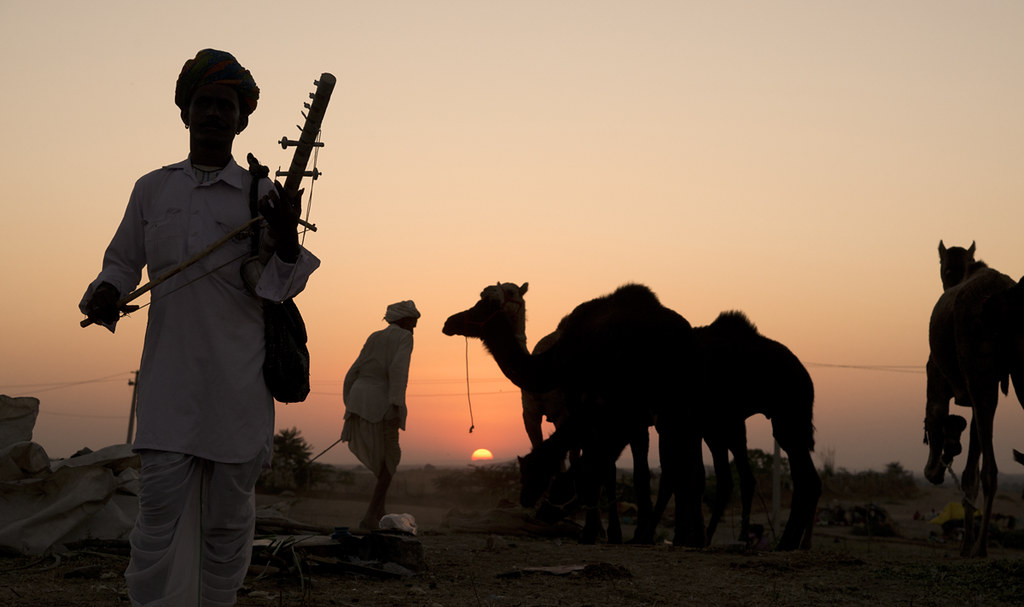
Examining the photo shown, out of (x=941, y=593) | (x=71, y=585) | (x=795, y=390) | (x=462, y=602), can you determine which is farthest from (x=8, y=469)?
(x=795, y=390)

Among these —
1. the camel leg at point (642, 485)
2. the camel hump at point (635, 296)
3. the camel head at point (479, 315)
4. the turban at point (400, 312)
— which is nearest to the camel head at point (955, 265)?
the camel hump at point (635, 296)

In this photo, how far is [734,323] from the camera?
12.9 metres

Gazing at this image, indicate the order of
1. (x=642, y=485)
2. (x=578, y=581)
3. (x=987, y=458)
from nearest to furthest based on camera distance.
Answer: (x=578, y=581) → (x=987, y=458) → (x=642, y=485)

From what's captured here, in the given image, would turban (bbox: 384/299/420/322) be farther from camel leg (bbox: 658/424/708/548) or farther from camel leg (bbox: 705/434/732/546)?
camel leg (bbox: 705/434/732/546)

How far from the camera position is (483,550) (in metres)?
9.72

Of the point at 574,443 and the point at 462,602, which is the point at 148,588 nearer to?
the point at 462,602

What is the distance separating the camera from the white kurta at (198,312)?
13.2 feet

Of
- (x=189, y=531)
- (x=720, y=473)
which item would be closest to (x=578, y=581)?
(x=189, y=531)

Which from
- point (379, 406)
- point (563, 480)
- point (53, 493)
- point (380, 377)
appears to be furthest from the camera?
point (380, 377)

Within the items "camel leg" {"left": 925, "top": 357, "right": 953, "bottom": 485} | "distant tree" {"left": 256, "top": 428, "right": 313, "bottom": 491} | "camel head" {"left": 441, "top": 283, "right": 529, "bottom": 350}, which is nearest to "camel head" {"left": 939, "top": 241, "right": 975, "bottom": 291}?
"camel leg" {"left": 925, "top": 357, "right": 953, "bottom": 485}

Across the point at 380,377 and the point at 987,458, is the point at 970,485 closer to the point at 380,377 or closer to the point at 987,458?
the point at 987,458

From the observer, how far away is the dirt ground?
6.48 m

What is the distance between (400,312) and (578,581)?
5.36 metres

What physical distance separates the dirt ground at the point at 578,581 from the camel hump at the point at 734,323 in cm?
391
